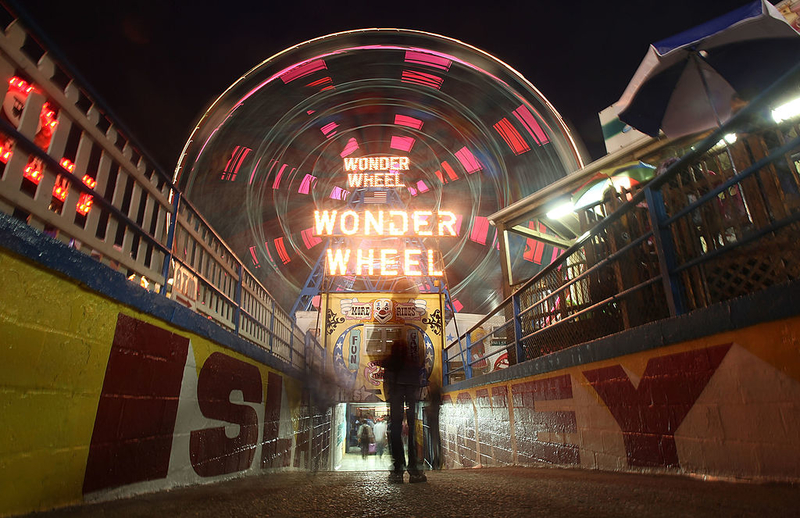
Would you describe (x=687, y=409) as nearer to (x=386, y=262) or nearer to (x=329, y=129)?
(x=386, y=262)

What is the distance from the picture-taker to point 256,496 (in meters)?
2.45

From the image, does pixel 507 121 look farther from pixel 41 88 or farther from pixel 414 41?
pixel 41 88

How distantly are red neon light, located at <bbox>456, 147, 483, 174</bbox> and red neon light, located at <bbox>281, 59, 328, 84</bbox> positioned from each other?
12.8 metres

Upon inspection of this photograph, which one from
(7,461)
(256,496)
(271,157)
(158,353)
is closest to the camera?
(7,461)

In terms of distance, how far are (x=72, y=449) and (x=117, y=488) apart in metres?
0.41

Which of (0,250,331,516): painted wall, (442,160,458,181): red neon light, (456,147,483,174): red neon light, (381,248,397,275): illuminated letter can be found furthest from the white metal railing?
(442,160,458,181): red neon light

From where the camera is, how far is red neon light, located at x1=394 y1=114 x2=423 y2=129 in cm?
3491

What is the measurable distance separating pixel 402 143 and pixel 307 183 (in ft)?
32.1

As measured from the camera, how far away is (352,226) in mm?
18875

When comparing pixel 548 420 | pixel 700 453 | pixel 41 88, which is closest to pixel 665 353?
pixel 700 453

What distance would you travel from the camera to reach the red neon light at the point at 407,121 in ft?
115

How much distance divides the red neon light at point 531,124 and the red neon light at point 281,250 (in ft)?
68.0

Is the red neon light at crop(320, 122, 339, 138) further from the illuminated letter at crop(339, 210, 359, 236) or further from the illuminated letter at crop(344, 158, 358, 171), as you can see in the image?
the illuminated letter at crop(339, 210, 359, 236)

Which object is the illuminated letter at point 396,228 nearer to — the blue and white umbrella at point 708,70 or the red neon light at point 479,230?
the blue and white umbrella at point 708,70
